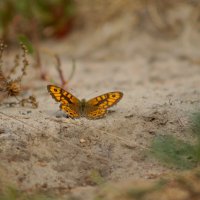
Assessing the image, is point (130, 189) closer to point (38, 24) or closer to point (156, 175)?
point (156, 175)

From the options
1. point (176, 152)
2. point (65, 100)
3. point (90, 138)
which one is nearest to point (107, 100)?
point (65, 100)

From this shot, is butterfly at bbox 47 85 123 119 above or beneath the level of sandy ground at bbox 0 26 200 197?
above

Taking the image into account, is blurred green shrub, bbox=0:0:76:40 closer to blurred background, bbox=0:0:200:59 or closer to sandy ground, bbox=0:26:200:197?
blurred background, bbox=0:0:200:59

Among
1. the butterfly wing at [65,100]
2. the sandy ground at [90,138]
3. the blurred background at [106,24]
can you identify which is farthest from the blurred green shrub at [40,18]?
the butterfly wing at [65,100]

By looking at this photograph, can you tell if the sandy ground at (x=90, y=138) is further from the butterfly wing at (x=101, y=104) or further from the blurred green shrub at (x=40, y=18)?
the blurred green shrub at (x=40, y=18)

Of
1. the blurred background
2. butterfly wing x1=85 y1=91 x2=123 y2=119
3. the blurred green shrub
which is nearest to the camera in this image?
butterfly wing x1=85 y1=91 x2=123 y2=119

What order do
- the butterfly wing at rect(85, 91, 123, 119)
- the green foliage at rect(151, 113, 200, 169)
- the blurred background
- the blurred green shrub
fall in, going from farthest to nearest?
1. the blurred background
2. the blurred green shrub
3. the butterfly wing at rect(85, 91, 123, 119)
4. the green foliage at rect(151, 113, 200, 169)

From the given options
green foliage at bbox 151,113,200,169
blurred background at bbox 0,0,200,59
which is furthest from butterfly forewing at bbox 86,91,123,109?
blurred background at bbox 0,0,200,59
